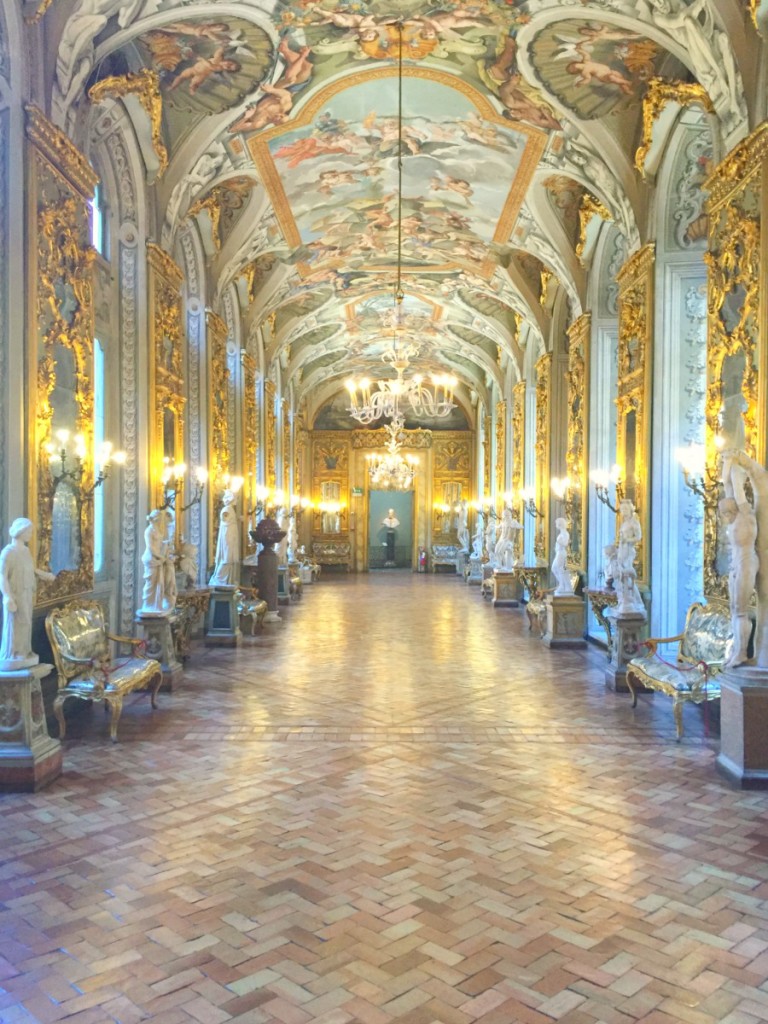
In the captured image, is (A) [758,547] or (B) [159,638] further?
(B) [159,638]

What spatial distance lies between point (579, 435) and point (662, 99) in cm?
643

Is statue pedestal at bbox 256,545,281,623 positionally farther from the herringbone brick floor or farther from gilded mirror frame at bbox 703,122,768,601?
gilded mirror frame at bbox 703,122,768,601

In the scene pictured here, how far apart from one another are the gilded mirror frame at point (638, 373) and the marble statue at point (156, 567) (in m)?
6.01

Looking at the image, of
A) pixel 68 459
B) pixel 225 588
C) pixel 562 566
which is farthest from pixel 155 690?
pixel 562 566

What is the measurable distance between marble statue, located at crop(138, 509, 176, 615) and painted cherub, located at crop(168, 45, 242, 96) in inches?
201

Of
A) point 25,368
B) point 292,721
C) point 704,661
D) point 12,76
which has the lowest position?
point 292,721

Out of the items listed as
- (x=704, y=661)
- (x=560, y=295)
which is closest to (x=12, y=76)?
(x=704, y=661)

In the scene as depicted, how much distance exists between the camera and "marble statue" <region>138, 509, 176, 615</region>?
9.76m

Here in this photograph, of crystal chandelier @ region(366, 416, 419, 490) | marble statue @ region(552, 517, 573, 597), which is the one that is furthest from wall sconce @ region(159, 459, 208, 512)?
crystal chandelier @ region(366, 416, 419, 490)

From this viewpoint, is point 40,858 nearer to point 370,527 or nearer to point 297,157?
point 297,157

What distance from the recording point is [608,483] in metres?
13.8

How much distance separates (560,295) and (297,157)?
252 inches

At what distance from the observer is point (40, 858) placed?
482 centimetres

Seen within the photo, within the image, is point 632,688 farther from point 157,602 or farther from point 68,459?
point 68,459
